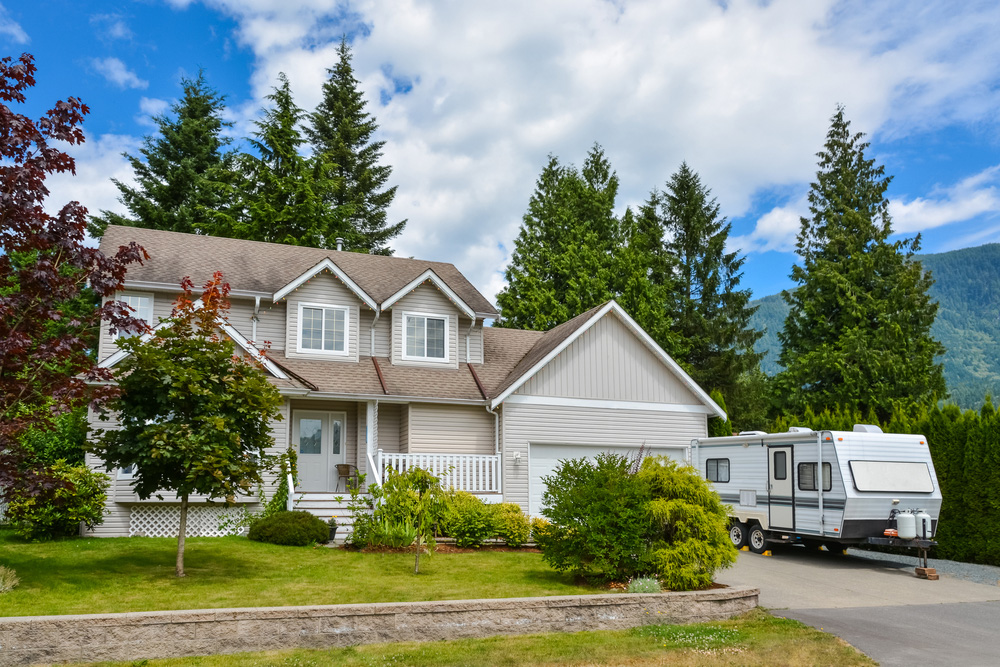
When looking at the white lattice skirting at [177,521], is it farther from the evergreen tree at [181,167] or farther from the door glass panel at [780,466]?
the evergreen tree at [181,167]

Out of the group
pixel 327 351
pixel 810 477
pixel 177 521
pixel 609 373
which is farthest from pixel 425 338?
pixel 810 477

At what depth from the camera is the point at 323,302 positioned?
21.1m

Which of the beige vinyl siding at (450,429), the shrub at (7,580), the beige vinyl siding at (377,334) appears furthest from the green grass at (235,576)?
the beige vinyl siding at (377,334)

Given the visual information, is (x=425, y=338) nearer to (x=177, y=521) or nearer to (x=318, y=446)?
(x=318, y=446)

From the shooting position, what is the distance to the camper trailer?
608 inches

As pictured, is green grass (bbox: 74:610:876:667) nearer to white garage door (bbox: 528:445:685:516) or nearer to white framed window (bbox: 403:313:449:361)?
white garage door (bbox: 528:445:685:516)

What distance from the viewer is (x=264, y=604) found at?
372 inches

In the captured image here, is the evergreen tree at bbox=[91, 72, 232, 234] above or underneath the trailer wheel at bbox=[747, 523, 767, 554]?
above

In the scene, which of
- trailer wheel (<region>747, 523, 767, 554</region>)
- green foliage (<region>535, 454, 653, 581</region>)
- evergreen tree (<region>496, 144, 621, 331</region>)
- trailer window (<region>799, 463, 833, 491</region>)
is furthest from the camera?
evergreen tree (<region>496, 144, 621, 331</region>)

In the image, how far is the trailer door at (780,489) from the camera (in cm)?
1681

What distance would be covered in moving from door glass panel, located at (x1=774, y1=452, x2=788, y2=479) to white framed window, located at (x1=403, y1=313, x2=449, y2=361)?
943cm

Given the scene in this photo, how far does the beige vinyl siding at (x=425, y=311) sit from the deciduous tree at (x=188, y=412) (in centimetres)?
992

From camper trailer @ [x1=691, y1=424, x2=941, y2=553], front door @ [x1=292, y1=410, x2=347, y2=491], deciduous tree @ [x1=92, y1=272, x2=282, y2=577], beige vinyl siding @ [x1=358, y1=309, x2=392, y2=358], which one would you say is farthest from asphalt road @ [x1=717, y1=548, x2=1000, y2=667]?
beige vinyl siding @ [x1=358, y1=309, x2=392, y2=358]

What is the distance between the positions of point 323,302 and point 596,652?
1474cm
